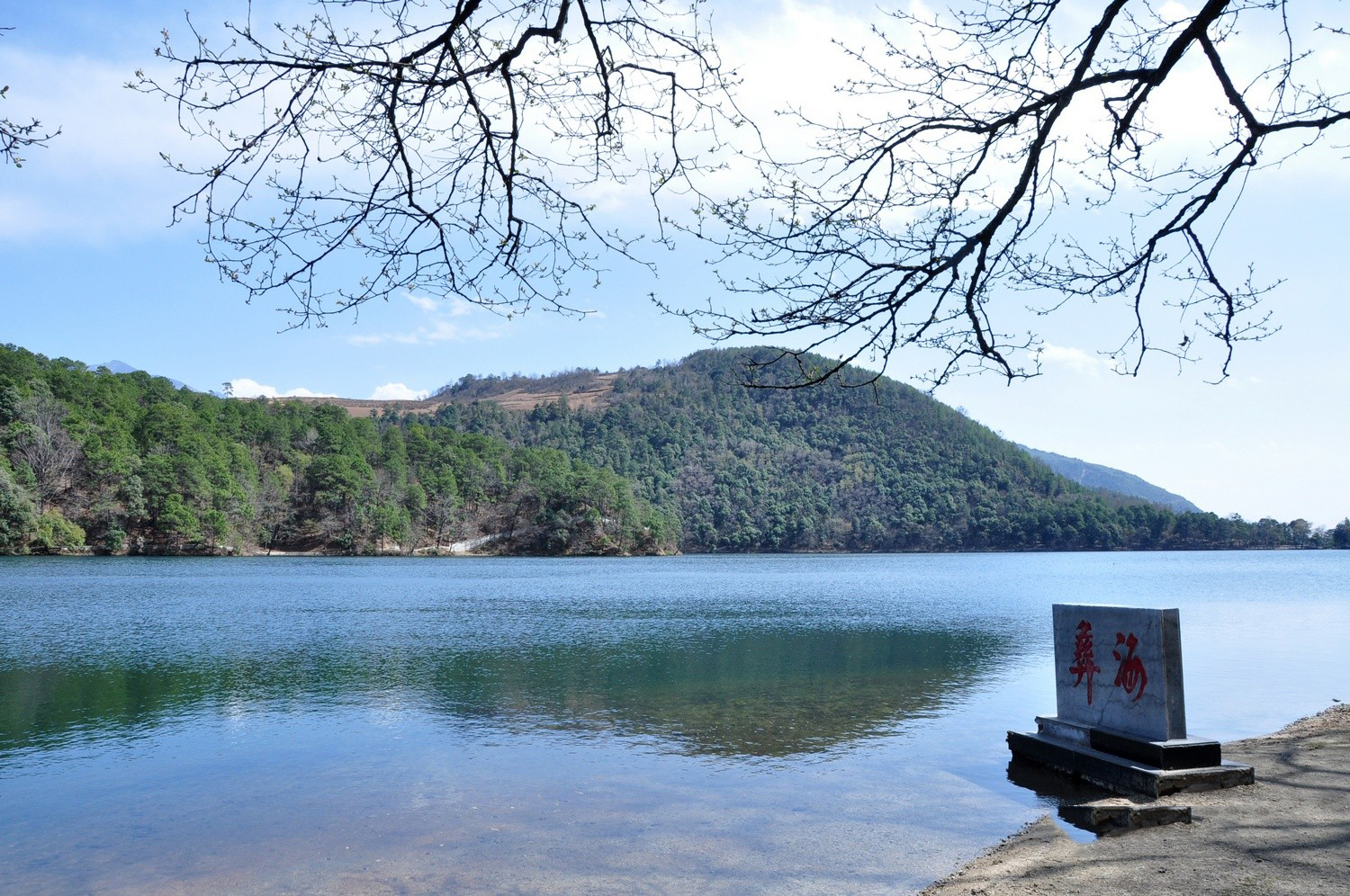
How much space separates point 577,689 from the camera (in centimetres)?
1775

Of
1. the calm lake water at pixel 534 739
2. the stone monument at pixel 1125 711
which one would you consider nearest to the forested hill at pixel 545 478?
the calm lake water at pixel 534 739

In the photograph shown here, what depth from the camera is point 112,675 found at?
750 inches

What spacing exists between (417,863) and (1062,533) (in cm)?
13837

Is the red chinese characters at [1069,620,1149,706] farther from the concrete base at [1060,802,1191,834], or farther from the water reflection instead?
the water reflection

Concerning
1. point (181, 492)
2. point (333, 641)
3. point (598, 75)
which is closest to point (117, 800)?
point (598, 75)

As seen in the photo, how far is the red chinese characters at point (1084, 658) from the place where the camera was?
9.73 metres

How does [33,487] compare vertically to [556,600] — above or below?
above

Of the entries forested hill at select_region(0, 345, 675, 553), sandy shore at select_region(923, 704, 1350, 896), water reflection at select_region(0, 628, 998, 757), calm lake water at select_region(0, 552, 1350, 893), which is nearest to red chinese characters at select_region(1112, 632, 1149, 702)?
sandy shore at select_region(923, 704, 1350, 896)

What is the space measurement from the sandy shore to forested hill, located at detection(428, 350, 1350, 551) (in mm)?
112913

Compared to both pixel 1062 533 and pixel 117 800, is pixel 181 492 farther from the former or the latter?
pixel 1062 533

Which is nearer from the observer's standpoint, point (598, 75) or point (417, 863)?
point (598, 75)

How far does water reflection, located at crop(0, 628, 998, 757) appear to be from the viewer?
14031mm

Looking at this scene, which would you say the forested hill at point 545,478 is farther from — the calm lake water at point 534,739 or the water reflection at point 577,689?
the water reflection at point 577,689

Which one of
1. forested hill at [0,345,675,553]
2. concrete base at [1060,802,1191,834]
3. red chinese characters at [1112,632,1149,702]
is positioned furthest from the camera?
forested hill at [0,345,675,553]
